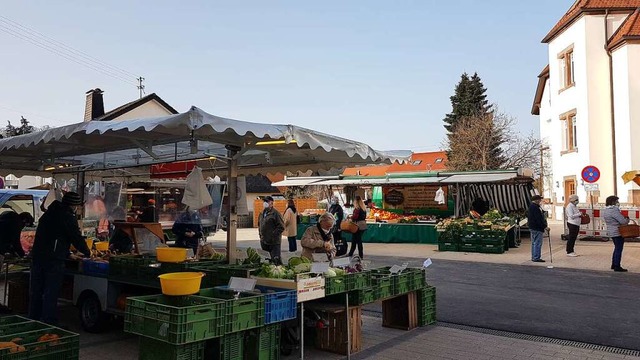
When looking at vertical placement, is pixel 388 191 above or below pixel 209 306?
above

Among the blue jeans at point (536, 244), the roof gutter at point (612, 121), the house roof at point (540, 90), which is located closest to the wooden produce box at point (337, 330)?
the blue jeans at point (536, 244)

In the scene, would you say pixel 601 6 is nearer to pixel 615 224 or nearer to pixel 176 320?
pixel 615 224

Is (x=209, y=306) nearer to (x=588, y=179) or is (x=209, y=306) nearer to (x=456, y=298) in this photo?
(x=456, y=298)

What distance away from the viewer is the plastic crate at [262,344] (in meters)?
4.58

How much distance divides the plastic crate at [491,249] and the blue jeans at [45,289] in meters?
12.5

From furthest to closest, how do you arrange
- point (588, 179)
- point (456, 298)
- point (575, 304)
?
point (588, 179)
point (456, 298)
point (575, 304)

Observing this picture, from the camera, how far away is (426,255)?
15.1m

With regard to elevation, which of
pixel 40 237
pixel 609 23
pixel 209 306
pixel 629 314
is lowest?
pixel 629 314

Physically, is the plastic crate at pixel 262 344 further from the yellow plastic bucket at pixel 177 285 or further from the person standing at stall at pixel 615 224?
the person standing at stall at pixel 615 224

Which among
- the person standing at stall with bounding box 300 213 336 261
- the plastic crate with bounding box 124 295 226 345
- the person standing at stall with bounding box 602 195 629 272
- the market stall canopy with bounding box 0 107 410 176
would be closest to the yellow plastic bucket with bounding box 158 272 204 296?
the plastic crate with bounding box 124 295 226 345

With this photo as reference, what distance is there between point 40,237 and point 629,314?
8.64 metres

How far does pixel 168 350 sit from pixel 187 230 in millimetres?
7856

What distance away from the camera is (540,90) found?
35469 millimetres

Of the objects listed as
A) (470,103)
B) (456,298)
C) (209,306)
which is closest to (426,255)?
(456,298)
